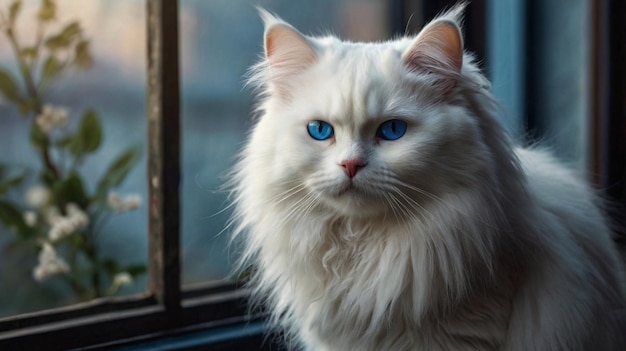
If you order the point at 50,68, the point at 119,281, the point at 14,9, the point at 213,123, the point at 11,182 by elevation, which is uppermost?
the point at 14,9

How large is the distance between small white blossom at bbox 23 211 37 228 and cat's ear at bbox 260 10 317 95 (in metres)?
0.64

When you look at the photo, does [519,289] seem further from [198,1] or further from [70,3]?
[70,3]

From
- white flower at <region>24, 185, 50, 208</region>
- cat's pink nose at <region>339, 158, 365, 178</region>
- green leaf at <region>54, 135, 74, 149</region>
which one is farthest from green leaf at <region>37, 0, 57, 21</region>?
cat's pink nose at <region>339, 158, 365, 178</region>

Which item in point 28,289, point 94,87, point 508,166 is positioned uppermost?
point 94,87

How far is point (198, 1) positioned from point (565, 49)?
117cm

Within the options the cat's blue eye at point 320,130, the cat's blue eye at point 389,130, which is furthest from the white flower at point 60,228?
the cat's blue eye at point 389,130

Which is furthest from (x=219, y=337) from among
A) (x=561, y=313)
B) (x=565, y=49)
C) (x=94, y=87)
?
(x=565, y=49)

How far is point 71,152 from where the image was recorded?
1.57m

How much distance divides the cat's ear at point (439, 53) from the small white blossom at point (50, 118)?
0.79 meters

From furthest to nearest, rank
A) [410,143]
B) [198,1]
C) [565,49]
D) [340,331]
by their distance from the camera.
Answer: [565,49], [198,1], [340,331], [410,143]

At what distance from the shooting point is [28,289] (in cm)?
151

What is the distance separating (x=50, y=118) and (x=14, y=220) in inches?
9.1

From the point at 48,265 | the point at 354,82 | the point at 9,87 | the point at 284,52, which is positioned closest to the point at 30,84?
the point at 9,87

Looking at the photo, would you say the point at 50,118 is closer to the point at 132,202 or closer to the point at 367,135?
the point at 132,202
